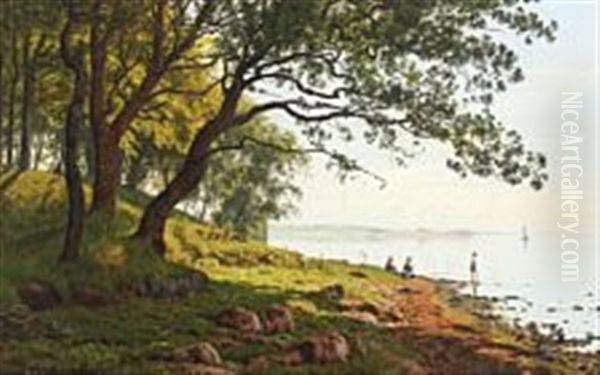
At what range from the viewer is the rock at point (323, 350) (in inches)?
1014

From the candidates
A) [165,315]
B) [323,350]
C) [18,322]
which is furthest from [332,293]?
[18,322]

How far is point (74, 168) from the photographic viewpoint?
3322 centimetres

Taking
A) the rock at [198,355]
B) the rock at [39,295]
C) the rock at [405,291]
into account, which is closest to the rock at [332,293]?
the rock at [39,295]

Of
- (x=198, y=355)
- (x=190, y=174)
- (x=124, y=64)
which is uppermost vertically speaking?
(x=124, y=64)

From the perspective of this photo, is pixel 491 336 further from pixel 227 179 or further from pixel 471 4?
pixel 227 179

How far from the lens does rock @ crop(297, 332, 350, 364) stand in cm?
2577

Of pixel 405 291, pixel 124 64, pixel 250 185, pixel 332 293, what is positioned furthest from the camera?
pixel 250 185

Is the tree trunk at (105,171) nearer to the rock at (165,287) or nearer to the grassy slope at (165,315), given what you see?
the grassy slope at (165,315)

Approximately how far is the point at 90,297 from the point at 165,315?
9.00 feet

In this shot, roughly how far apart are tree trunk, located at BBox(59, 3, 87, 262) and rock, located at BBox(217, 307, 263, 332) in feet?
18.8

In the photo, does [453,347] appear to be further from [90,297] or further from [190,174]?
[190,174]

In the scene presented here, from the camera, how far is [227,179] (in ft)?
308

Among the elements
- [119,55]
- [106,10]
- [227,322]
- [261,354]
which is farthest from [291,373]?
[119,55]

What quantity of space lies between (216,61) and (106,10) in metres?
7.91
